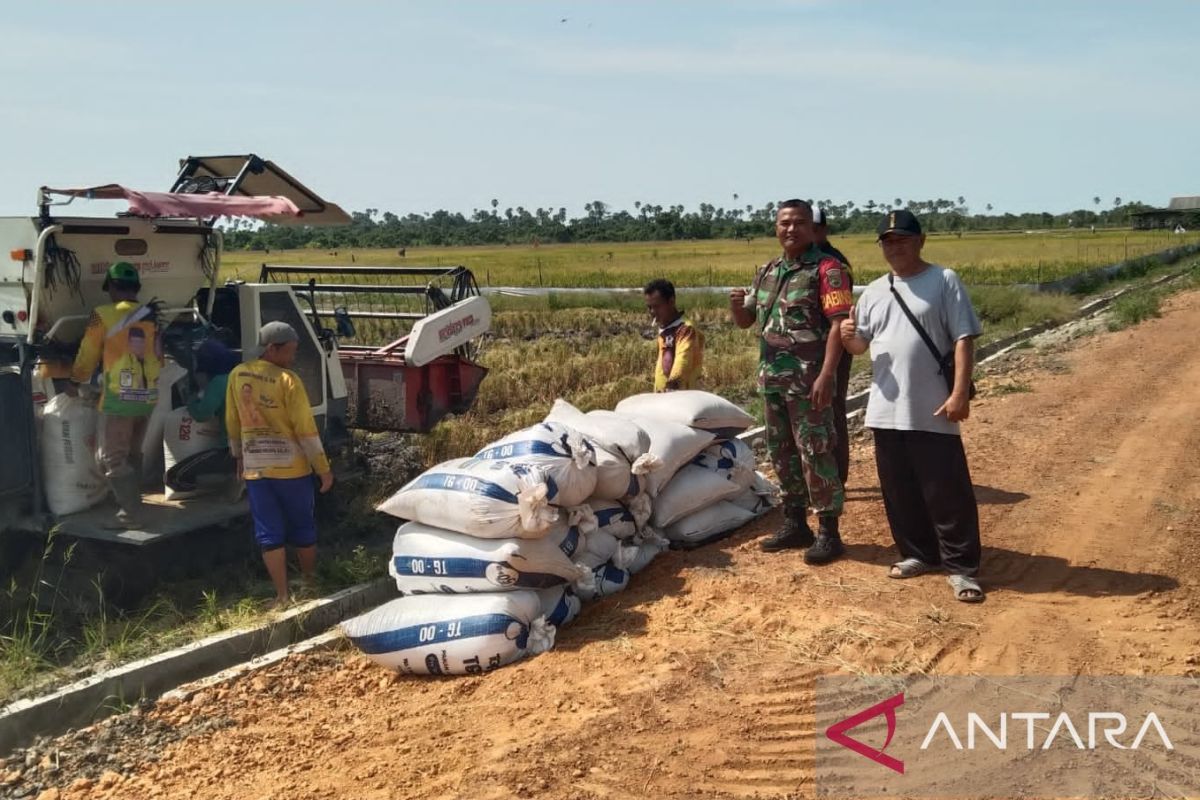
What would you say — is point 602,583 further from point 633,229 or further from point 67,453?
point 633,229

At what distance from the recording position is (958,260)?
137 ft

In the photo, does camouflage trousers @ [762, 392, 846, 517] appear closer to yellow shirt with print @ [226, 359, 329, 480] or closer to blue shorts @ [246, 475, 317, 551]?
yellow shirt with print @ [226, 359, 329, 480]

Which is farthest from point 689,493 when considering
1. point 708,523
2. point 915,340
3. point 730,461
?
point 915,340

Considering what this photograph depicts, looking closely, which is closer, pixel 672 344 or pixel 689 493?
pixel 689 493

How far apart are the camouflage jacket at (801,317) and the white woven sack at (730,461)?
820mm

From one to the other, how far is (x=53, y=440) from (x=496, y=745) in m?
3.71

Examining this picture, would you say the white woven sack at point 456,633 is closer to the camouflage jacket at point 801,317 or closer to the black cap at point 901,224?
the camouflage jacket at point 801,317

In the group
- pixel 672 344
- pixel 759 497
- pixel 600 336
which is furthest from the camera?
pixel 600 336

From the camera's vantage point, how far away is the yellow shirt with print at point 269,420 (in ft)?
18.9

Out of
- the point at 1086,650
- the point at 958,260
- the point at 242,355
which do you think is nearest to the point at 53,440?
the point at 242,355

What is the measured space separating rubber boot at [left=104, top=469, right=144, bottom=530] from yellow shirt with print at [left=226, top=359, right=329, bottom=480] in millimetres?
891

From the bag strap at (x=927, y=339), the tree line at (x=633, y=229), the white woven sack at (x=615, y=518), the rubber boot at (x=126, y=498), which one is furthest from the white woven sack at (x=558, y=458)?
the tree line at (x=633, y=229)

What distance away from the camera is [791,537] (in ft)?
18.6

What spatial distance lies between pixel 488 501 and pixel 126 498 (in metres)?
2.63
